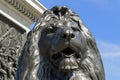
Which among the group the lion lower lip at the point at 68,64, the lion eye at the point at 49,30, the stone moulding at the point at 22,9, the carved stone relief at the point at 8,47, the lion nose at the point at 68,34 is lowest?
the lion lower lip at the point at 68,64

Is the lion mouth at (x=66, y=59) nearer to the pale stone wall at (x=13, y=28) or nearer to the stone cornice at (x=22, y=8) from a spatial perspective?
the pale stone wall at (x=13, y=28)

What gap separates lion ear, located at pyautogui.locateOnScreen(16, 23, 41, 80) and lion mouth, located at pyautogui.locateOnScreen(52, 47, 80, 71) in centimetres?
12

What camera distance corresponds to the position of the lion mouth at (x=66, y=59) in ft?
8.87

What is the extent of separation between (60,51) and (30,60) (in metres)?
0.21

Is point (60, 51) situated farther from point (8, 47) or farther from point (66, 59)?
point (8, 47)

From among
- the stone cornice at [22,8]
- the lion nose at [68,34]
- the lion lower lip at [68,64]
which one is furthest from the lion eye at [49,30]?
the stone cornice at [22,8]

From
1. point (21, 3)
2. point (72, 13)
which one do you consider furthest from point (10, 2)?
point (72, 13)

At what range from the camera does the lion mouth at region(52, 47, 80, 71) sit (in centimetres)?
270

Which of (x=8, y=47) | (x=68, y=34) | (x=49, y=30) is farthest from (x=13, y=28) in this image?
(x=68, y=34)

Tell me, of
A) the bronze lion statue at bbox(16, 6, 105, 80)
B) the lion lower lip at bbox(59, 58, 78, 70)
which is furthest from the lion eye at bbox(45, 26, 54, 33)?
the lion lower lip at bbox(59, 58, 78, 70)

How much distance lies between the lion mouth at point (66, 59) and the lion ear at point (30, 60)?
118mm

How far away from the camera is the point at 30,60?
285 centimetres

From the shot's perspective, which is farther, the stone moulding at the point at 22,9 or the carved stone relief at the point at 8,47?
the stone moulding at the point at 22,9

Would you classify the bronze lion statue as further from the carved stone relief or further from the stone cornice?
the stone cornice
